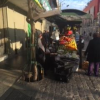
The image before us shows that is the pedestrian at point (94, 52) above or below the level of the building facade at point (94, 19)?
below

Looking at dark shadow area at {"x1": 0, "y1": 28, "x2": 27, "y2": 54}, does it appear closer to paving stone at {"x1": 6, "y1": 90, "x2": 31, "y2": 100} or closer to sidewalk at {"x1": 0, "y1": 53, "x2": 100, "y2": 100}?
sidewalk at {"x1": 0, "y1": 53, "x2": 100, "y2": 100}

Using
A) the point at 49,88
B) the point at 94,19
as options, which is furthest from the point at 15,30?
the point at 94,19

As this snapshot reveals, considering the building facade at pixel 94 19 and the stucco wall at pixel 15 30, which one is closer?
the stucco wall at pixel 15 30

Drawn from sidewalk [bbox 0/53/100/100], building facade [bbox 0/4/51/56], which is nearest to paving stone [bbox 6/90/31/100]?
sidewalk [bbox 0/53/100/100]

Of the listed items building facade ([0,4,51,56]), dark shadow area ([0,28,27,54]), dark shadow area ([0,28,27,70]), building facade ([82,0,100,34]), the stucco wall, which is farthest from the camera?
building facade ([82,0,100,34])

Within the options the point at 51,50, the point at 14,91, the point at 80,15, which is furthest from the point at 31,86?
the point at 80,15

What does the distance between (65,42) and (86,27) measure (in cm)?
4620

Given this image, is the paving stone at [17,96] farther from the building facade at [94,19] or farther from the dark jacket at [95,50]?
the building facade at [94,19]

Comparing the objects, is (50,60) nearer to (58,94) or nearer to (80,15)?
(58,94)

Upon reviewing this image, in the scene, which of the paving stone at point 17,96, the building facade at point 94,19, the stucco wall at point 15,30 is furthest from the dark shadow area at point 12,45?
the building facade at point 94,19

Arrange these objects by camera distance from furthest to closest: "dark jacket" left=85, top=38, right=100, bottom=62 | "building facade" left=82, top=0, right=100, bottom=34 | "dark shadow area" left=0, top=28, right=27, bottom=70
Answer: "building facade" left=82, top=0, right=100, bottom=34 < "dark shadow area" left=0, top=28, right=27, bottom=70 < "dark jacket" left=85, top=38, right=100, bottom=62

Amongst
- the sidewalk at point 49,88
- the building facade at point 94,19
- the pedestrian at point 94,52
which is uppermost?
the building facade at point 94,19

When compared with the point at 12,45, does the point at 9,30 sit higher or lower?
higher

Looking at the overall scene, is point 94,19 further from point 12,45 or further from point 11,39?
point 11,39
